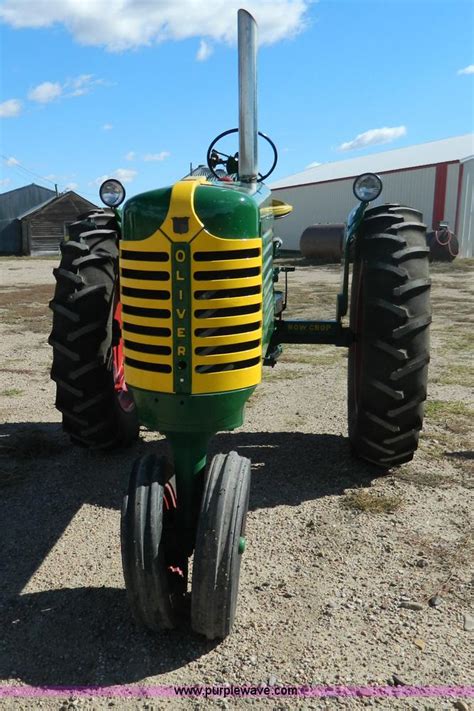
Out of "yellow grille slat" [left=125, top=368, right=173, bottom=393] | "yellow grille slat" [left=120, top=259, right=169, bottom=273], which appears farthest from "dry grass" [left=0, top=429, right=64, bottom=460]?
"yellow grille slat" [left=120, top=259, right=169, bottom=273]

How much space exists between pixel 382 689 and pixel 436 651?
1.05 feet

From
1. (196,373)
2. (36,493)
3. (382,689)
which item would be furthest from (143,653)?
(36,493)

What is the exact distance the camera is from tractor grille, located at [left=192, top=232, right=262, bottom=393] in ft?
8.21

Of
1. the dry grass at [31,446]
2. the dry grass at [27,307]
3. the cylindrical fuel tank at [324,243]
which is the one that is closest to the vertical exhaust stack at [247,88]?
the dry grass at [31,446]

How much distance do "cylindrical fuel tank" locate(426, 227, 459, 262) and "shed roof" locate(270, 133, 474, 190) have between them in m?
5.06

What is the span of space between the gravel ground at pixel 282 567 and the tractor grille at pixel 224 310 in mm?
1041

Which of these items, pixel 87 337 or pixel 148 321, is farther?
pixel 87 337

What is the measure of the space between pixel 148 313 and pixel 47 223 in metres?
34.2

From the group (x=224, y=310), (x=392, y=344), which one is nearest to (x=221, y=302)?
(x=224, y=310)

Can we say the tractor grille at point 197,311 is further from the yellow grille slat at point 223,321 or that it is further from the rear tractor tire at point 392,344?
the rear tractor tire at point 392,344

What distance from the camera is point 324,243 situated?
22.2m

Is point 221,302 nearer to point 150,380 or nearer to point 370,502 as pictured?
point 150,380

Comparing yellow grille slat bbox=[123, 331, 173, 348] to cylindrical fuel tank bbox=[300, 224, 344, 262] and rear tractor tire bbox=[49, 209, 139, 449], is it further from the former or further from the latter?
cylindrical fuel tank bbox=[300, 224, 344, 262]

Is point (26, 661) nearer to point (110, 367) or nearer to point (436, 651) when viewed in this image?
point (436, 651)
